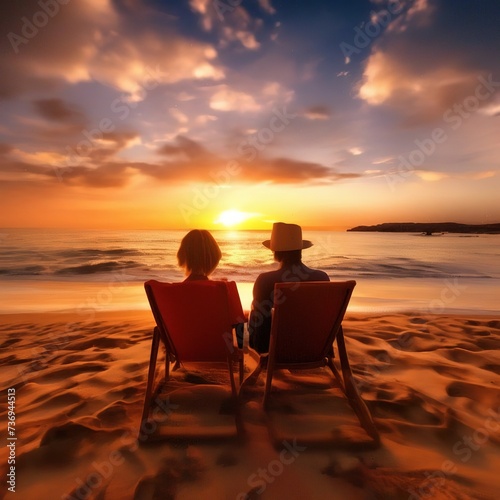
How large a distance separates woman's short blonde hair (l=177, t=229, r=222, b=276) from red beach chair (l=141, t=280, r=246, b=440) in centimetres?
42

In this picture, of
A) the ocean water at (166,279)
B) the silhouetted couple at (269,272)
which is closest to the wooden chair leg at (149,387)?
the silhouetted couple at (269,272)

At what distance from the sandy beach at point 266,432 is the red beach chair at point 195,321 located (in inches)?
16.3

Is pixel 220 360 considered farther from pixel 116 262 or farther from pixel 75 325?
pixel 116 262

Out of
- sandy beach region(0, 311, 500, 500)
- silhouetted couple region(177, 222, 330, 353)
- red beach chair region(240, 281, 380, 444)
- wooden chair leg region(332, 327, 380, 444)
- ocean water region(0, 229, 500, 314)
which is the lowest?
ocean water region(0, 229, 500, 314)

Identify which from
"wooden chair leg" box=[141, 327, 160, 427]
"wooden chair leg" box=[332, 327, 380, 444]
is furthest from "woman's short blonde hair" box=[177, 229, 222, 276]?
"wooden chair leg" box=[332, 327, 380, 444]

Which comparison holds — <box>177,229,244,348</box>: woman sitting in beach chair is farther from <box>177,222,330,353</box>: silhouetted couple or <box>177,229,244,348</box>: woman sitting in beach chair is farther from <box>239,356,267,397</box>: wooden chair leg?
<box>239,356,267,397</box>: wooden chair leg

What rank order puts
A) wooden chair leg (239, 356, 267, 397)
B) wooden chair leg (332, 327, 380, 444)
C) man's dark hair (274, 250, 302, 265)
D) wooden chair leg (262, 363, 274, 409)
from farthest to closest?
1. man's dark hair (274, 250, 302, 265)
2. wooden chair leg (239, 356, 267, 397)
3. wooden chair leg (262, 363, 274, 409)
4. wooden chair leg (332, 327, 380, 444)

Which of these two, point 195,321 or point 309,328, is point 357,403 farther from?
point 195,321

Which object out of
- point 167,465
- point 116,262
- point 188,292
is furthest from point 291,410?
point 116,262

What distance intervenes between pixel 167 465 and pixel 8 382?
7.91ft

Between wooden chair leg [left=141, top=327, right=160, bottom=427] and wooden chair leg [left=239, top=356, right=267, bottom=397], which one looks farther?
wooden chair leg [left=239, top=356, right=267, bottom=397]

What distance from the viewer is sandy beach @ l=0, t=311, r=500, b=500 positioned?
2.16 metres

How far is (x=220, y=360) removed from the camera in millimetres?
3078

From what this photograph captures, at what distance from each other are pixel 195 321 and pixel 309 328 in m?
0.95
